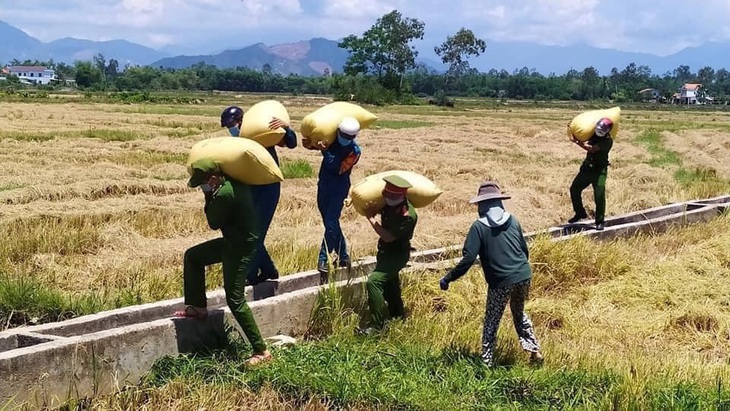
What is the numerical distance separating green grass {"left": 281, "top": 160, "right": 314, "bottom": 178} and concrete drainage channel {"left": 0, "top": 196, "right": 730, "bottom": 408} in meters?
8.17

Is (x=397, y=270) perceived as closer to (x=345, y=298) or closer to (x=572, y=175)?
(x=345, y=298)

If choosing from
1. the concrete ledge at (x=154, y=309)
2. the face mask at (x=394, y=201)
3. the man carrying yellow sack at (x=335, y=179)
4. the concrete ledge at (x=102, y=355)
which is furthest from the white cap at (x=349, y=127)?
the concrete ledge at (x=102, y=355)

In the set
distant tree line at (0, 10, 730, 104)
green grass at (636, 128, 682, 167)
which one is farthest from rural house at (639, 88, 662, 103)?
green grass at (636, 128, 682, 167)

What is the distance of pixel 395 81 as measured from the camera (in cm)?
7144

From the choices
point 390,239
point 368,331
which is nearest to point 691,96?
point 390,239

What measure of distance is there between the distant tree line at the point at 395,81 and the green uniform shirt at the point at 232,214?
54790 millimetres

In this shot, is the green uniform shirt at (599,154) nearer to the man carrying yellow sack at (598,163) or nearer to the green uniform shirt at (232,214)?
the man carrying yellow sack at (598,163)

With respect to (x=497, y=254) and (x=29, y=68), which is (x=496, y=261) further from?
(x=29, y=68)

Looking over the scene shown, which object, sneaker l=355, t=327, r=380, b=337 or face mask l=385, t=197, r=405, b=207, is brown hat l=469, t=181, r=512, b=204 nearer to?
face mask l=385, t=197, r=405, b=207

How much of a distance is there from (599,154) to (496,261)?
4.98 metres

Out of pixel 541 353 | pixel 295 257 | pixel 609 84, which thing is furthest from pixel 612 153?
pixel 609 84

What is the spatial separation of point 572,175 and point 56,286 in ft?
41.1

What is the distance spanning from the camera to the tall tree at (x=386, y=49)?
2869 inches

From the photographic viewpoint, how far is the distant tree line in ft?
235
